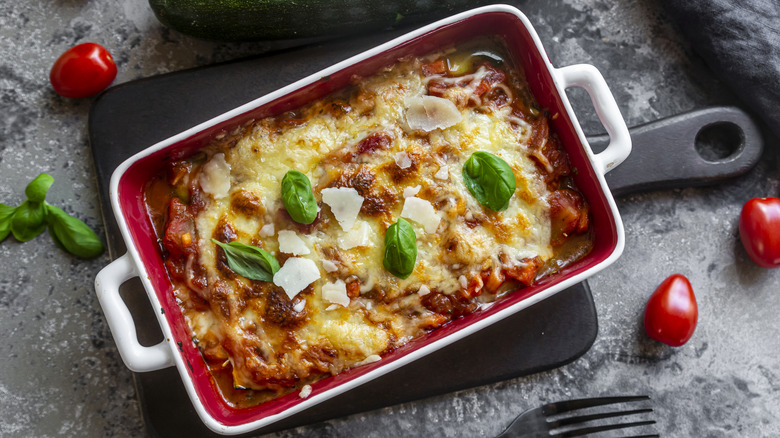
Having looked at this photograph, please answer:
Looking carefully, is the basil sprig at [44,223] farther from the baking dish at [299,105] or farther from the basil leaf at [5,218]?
the baking dish at [299,105]

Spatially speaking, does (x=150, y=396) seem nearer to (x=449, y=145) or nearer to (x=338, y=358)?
(x=338, y=358)

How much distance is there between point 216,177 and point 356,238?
0.55m

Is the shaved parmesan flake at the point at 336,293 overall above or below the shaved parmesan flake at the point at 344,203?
below

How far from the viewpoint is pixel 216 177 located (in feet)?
7.40

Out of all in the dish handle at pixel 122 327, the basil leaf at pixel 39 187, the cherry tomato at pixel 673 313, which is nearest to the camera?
the dish handle at pixel 122 327

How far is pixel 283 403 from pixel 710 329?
1.88 m

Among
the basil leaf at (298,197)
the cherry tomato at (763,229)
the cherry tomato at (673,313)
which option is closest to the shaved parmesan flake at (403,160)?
the basil leaf at (298,197)

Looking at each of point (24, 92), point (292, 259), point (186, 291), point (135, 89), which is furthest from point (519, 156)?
point (24, 92)

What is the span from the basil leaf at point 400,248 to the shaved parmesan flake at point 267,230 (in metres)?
0.41

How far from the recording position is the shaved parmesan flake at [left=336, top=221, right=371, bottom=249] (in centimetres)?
221

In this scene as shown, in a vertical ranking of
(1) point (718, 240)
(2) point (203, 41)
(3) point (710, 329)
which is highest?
(2) point (203, 41)

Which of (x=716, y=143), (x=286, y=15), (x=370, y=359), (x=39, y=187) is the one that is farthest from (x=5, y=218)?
(x=716, y=143)

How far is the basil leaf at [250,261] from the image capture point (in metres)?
2.15

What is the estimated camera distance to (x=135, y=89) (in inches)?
101
